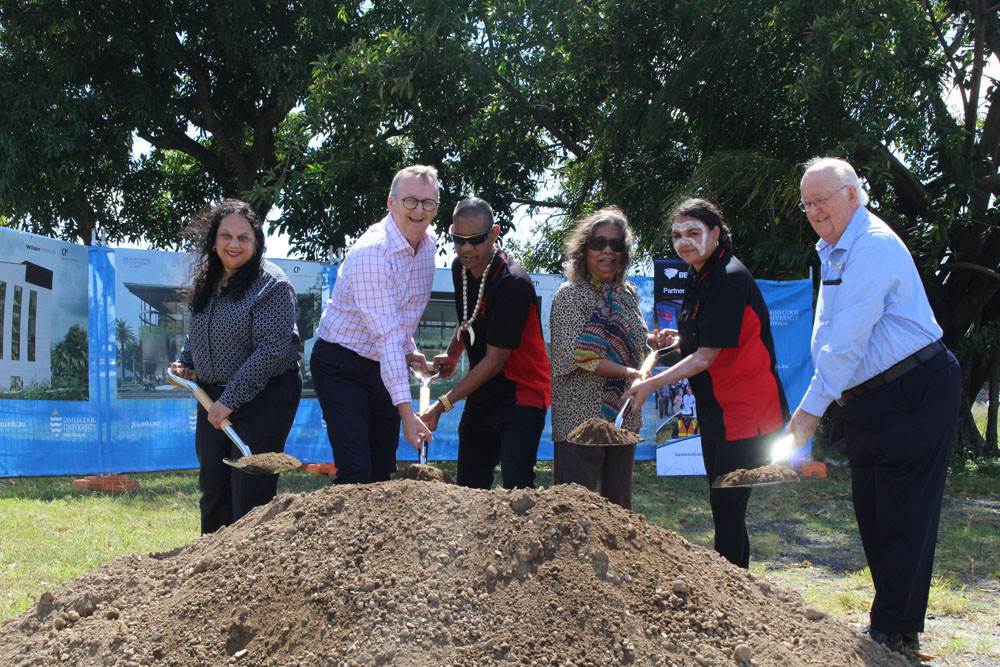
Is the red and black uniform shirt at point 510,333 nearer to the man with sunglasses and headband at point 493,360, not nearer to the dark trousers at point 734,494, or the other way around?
the man with sunglasses and headband at point 493,360

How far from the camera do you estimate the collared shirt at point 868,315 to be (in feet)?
9.29

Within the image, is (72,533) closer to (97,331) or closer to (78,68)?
(97,331)

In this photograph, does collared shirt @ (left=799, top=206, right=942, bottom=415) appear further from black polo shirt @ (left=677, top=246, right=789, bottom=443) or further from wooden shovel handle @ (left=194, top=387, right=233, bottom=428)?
wooden shovel handle @ (left=194, top=387, right=233, bottom=428)

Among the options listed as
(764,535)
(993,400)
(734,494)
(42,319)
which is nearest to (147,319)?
(42,319)

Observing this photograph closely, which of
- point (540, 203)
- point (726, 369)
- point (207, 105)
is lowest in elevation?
point (726, 369)

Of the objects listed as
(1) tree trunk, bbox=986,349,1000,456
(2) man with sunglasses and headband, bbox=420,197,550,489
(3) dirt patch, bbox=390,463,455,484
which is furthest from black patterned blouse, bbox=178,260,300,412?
(1) tree trunk, bbox=986,349,1000,456

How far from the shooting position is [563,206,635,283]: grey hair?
3641 millimetres

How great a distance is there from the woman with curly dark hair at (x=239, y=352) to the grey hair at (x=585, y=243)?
4.27 feet

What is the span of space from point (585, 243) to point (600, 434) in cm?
92

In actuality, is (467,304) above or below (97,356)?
above

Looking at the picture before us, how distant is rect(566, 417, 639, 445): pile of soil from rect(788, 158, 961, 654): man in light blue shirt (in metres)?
0.68

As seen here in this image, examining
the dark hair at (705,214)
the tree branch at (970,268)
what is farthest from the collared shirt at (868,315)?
the tree branch at (970,268)

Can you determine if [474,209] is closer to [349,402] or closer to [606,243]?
[606,243]

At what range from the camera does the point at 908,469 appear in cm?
291
